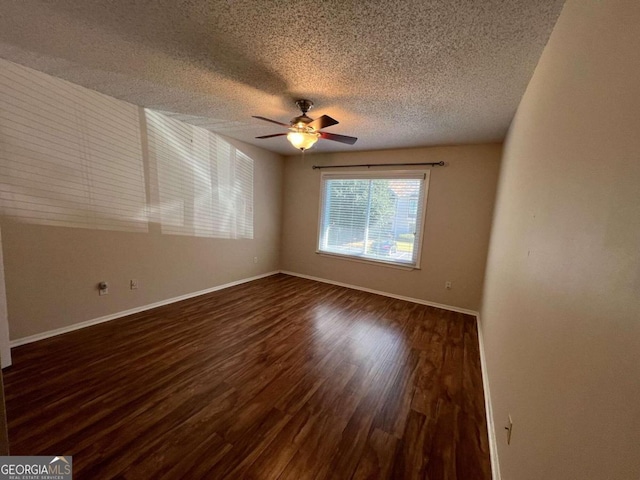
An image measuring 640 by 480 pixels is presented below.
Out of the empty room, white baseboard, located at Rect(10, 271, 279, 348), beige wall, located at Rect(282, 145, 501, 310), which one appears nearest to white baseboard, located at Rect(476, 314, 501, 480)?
the empty room

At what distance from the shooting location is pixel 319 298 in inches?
156

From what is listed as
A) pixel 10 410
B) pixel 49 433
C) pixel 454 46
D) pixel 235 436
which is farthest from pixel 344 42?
pixel 10 410

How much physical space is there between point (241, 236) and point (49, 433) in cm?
324

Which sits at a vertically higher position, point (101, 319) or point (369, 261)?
point (369, 261)

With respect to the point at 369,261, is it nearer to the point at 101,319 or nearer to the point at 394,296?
the point at 394,296

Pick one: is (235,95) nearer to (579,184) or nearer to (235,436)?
(579,184)

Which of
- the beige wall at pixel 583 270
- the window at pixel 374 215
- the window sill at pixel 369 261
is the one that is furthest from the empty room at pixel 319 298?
the window sill at pixel 369 261

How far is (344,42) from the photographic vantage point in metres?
1.54

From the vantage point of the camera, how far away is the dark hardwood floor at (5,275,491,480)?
4.45ft

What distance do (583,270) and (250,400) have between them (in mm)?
1962

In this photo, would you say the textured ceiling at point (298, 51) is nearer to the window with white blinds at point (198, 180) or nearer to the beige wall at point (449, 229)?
the window with white blinds at point (198, 180)

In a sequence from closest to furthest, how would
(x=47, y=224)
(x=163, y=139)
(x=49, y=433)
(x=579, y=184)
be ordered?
(x=579, y=184) → (x=49, y=433) → (x=47, y=224) → (x=163, y=139)

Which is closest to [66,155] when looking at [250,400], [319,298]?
[250,400]

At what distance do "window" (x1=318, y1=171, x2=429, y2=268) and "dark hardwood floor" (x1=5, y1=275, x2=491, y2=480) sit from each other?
1546 millimetres
